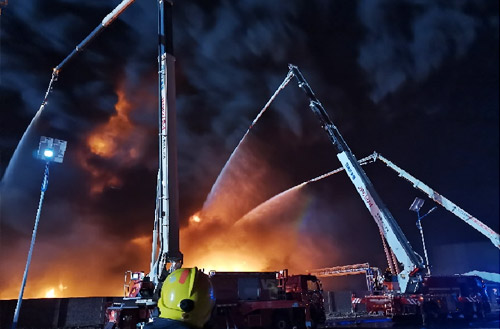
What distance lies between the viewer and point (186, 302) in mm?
2910

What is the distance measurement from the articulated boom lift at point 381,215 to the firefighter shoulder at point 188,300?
13.3 metres

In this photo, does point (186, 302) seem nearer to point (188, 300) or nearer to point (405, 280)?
point (188, 300)

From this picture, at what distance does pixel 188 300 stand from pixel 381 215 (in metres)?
14.0

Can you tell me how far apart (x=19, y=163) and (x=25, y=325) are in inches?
575

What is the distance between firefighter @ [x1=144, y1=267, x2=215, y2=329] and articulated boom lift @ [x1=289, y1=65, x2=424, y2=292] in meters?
13.3

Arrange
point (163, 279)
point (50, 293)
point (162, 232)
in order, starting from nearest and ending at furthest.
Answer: point (163, 279) → point (162, 232) → point (50, 293)

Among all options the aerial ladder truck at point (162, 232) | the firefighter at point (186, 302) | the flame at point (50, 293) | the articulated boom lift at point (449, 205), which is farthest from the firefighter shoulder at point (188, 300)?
the flame at point (50, 293)

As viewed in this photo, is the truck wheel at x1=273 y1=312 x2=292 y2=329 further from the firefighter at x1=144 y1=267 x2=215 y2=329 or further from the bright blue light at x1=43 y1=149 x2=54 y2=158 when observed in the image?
the bright blue light at x1=43 y1=149 x2=54 y2=158

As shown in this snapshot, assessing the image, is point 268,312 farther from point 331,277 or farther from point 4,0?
point 331,277

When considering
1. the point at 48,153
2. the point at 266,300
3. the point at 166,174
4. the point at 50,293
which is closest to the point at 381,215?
the point at 266,300

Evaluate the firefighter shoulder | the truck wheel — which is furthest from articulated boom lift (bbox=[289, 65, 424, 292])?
the firefighter shoulder

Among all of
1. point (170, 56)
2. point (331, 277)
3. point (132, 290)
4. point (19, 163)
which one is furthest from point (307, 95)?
point (331, 277)

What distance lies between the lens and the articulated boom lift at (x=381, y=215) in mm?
14070

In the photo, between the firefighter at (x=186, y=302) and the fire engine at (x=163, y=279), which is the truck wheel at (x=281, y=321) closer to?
the fire engine at (x=163, y=279)
